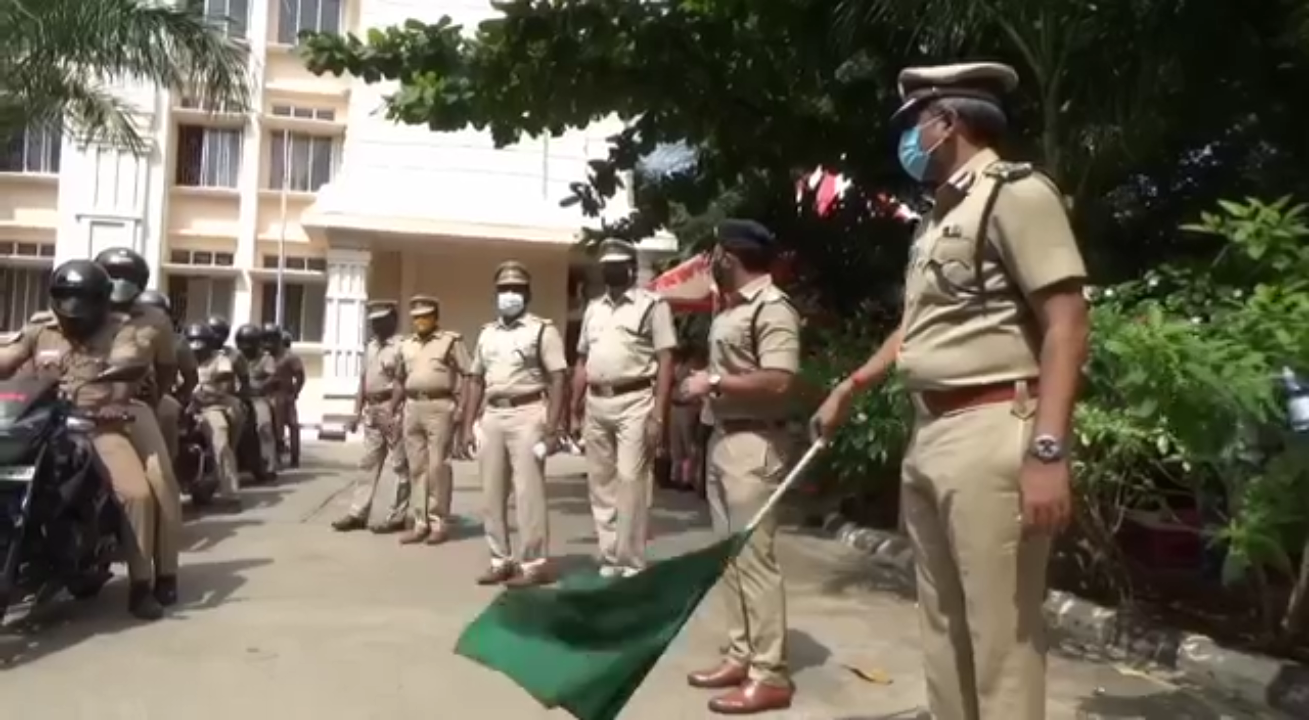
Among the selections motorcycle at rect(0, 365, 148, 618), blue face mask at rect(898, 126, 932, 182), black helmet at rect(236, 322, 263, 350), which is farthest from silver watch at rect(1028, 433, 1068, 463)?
black helmet at rect(236, 322, 263, 350)

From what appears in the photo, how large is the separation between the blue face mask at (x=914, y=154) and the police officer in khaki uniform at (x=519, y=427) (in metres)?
4.35

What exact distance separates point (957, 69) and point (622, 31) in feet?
19.1

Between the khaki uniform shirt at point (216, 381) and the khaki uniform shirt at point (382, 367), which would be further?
the khaki uniform shirt at point (216, 381)

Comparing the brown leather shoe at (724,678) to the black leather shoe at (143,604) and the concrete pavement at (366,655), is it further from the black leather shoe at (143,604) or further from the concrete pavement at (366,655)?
the black leather shoe at (143,604)

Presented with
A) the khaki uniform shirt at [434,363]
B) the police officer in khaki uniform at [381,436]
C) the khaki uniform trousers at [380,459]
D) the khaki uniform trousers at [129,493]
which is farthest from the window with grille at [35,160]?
the khaki uniform trousers at [129,493]

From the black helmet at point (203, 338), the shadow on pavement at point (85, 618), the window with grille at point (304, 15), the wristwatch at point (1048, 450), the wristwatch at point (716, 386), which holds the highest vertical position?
the window with grille at point (304, 15)

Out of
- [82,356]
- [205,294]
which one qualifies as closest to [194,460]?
[82,356]

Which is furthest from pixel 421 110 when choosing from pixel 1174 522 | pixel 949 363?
pixel 949 363

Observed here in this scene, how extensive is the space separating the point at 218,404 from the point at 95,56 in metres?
4.18

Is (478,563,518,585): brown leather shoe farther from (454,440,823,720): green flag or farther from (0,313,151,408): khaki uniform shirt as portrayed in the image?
(454,440,823,720): green flag

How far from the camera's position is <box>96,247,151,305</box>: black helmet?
714cm

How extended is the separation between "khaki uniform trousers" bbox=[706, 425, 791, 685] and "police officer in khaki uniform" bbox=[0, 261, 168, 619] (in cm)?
305

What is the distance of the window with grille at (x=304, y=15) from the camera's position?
2458 cm

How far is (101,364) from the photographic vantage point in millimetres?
6320
